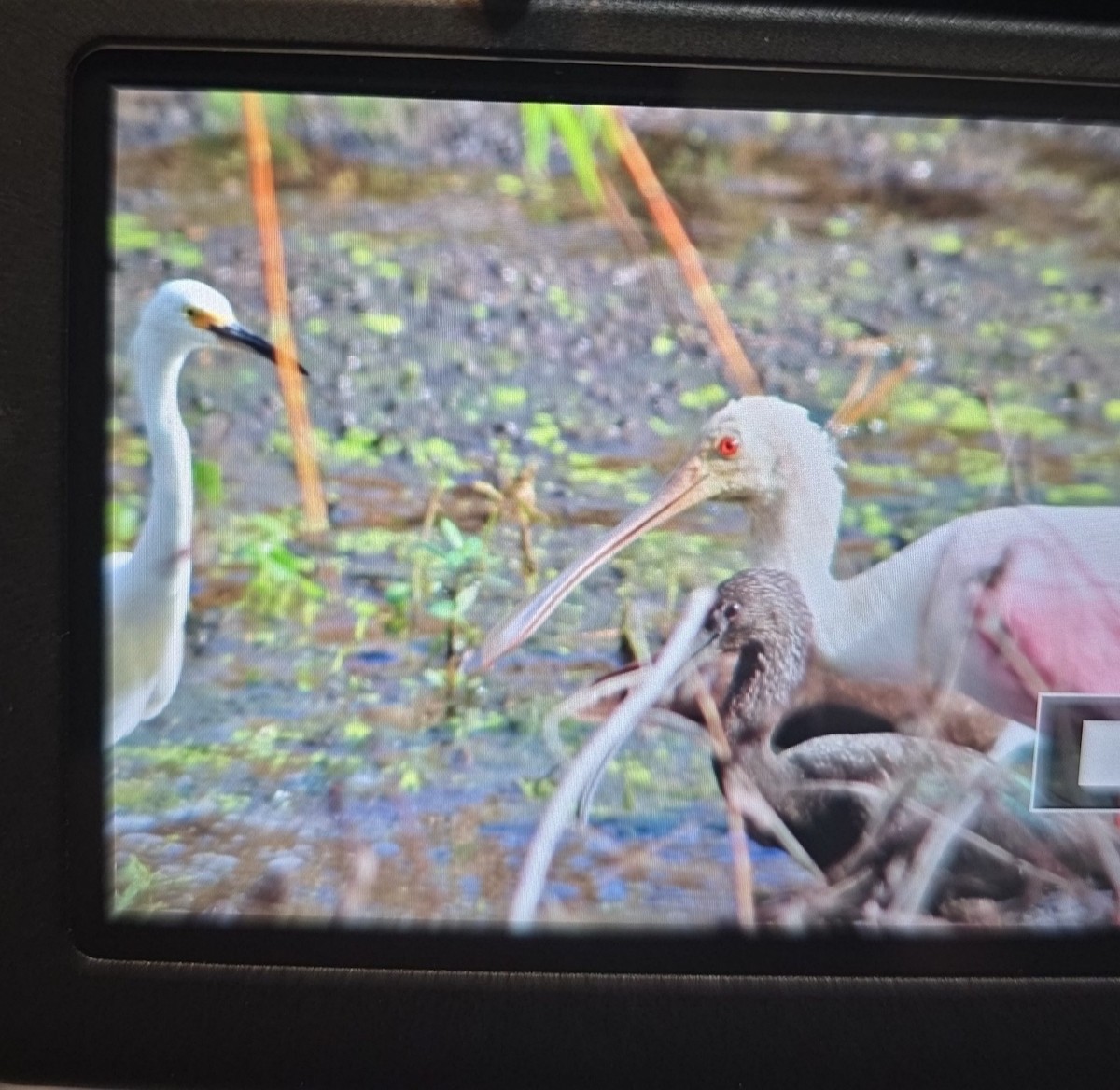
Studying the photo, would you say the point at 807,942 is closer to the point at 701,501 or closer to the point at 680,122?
the point at 701,501

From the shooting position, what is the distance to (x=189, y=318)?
627 mm

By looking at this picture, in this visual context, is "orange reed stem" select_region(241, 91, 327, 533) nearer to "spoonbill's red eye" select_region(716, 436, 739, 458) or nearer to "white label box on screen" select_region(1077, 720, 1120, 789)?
"spoonbill's red eye" select_region(716, 436, 739, 458)

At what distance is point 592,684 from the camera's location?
641 mm

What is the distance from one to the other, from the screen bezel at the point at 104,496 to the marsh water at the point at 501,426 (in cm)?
1

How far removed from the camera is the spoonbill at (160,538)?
2.06ft

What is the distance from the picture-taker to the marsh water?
2.07 ft

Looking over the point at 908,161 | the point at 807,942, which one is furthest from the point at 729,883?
the point at 908,161

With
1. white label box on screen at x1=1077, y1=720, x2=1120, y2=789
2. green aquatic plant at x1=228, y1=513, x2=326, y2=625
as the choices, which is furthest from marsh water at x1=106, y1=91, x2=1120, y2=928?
white label box on screen at x1=1077, y1=720, x2=1120, y2=789

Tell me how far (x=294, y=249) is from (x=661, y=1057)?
51 centimetres

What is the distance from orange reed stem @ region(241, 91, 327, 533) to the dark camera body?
0.05 meters

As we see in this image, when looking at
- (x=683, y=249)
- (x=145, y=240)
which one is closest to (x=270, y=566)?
(x=145, y=240)

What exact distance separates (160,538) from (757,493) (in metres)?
0.35

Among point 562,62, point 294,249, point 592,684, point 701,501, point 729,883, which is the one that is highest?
point 562,62

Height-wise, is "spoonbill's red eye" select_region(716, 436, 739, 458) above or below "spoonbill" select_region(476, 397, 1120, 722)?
above
